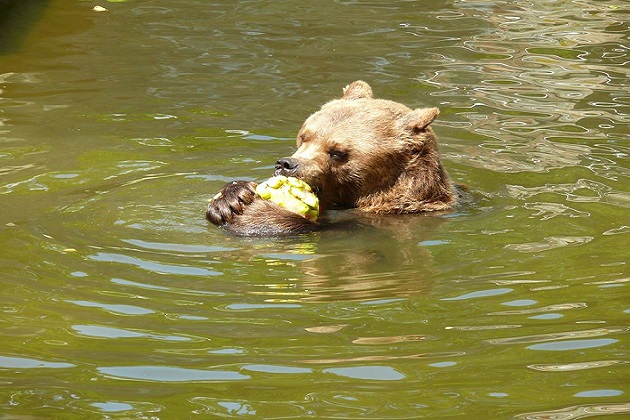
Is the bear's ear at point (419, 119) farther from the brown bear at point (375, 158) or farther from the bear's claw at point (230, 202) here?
the bear's claw at point (230, 202)

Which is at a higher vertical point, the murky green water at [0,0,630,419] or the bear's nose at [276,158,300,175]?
the bear's nose at [276,158,300,175]

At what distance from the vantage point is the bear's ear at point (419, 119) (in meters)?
8.48

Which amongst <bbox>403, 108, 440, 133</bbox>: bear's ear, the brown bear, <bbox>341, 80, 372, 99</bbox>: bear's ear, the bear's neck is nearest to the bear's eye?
the brown bear

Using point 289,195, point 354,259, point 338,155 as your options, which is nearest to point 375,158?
point 338,155

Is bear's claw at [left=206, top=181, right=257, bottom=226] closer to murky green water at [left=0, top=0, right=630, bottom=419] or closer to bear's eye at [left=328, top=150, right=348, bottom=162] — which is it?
murky green water at [left=0, top=0, right=630, bottom=419]

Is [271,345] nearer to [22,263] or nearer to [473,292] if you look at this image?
[473,292]

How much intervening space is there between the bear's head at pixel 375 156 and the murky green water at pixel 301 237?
325mm

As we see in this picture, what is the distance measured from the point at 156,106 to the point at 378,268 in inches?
186

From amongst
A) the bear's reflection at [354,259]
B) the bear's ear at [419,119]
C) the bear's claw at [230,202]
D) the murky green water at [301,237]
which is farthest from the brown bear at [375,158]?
the bear's claw at [230,202]

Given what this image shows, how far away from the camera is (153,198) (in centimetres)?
845

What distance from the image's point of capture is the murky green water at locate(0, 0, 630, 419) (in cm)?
489

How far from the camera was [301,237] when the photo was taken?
7.66 metres

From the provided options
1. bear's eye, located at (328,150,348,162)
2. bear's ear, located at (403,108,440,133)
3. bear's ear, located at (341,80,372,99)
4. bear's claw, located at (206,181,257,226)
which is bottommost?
bear's claw, located at (206,181,257,226)

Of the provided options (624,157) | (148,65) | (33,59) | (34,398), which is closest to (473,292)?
(34,398)
